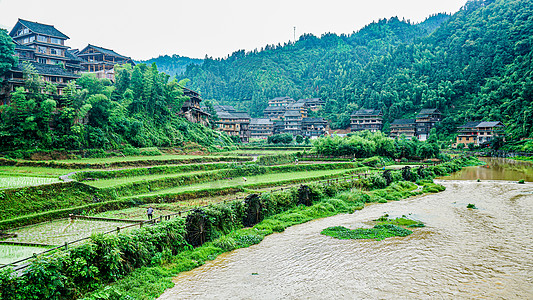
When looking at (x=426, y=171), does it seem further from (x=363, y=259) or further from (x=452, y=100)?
(x=452, y=100)

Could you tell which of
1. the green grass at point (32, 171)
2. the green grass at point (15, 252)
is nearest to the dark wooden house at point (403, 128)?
the green grass at point (32, 171)

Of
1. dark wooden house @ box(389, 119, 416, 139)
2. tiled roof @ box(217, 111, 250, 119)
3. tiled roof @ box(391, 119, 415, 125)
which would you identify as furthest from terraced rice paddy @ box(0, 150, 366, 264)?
tiled roof @ box(391, 119, 415, 125)

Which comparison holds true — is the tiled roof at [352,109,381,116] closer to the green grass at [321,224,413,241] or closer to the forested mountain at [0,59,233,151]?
the forested mountain at [0,59,233,151]

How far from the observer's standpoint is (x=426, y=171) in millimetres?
37562

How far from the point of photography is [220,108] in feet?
291

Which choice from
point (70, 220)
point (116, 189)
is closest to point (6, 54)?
point (116, 189)

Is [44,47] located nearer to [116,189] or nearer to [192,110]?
[192,110]

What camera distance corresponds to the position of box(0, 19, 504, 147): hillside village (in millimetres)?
37938

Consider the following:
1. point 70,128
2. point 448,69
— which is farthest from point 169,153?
point 448,69

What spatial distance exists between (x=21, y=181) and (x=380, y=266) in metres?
18.5

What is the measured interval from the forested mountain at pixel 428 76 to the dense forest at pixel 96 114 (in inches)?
2273

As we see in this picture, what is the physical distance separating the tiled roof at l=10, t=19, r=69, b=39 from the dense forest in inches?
361

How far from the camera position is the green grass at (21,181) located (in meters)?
16.8

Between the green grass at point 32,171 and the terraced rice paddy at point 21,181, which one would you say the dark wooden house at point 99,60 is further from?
the terraced rice paddy at point 21,181
